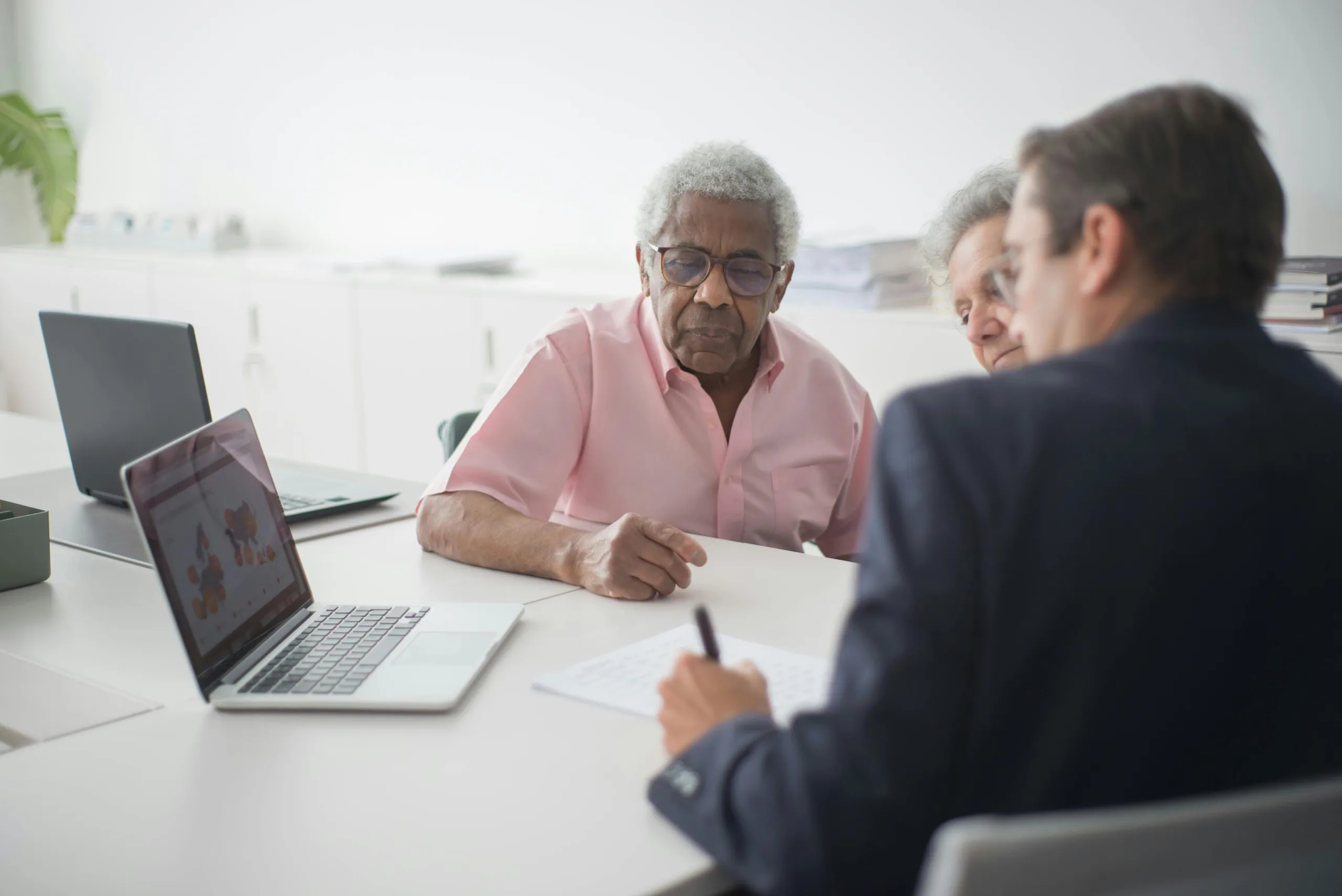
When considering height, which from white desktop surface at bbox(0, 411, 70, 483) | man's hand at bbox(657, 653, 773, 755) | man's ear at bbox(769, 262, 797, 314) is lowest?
white desktop surface at bbox(0, 411, 70, 483)

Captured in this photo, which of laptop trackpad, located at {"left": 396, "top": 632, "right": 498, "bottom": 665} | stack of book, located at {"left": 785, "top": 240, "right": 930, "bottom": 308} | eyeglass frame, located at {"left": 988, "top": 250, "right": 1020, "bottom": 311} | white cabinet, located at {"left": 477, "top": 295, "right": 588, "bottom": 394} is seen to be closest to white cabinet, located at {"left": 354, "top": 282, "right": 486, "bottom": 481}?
white cabinet, located at {"left": 477, "top": 295, "right": 588, "bottom": 394}

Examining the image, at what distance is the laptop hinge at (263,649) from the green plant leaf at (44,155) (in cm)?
465

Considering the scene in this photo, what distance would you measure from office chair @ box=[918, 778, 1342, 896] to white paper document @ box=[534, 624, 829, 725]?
1.91 ft

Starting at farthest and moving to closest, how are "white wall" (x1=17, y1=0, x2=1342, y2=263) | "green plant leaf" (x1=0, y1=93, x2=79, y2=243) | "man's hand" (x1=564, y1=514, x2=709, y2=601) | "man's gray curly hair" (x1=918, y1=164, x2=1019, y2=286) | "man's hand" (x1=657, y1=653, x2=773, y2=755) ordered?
1. "green plant leaf" (x1=0, y1=93, x2=79, y2=243)
2. "white wall" (x1=17, y1=0, x2=1342, y2=263)
3. "man's gray curly hair" (x1=918, y1=164, x2=1019, y2=286)
4. "man's hand" (x1=564, y1=514, x2=709, y2=601)
5. "man's hand" (x1=657, y1=653, x2=773, y2=755)

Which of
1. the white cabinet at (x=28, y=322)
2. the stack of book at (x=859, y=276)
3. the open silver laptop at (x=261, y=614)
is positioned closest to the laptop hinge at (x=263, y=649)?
the open silver laptop at (x=261, y=614)

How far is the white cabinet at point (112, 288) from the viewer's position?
4.71 meters

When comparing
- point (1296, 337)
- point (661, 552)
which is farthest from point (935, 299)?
point (661, 552)

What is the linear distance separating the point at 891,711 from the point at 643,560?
0.85 metres

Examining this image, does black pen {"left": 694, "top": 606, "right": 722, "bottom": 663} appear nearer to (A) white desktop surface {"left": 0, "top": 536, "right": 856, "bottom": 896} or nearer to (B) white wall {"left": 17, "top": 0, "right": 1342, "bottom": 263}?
(A) white desktop surface {"left": 0, "top": 536, "right": 856, "bottom": 896}

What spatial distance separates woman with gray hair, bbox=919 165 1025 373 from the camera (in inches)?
73.2

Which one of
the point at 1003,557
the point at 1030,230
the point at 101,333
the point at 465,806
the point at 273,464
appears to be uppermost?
the point at 1030,230

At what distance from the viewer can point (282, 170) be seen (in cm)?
497

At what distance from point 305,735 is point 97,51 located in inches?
210

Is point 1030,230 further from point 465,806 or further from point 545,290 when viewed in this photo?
point 545,290
